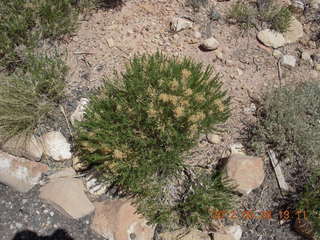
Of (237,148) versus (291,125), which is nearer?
(291,125)

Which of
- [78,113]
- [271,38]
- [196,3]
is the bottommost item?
[78,113]

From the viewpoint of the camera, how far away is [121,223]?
8.71 feet

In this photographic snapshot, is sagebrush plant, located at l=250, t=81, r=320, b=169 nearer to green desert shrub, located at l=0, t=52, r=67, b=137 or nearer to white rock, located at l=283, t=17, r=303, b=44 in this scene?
white rock, located at l=283, t=17, r=303, b=44

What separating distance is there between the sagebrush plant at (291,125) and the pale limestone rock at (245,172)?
8.4 inches

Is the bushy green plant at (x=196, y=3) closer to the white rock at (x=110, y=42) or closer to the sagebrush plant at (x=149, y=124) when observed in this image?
the white rock at (x=110, y=42)

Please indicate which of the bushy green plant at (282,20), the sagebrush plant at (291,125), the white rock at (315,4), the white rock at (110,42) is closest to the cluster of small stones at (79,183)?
the sagebrush plant at (291,125)

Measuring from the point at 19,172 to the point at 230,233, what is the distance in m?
2.12

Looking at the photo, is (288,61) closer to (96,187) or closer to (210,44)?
(210,44)

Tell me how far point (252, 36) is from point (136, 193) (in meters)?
2.44

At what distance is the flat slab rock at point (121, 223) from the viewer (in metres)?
2.66

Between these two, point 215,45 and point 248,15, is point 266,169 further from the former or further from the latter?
point 248,15

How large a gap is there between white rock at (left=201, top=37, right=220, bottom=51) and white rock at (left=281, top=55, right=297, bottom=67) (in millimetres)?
838

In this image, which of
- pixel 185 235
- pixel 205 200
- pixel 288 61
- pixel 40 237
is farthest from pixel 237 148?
pixel 40 237

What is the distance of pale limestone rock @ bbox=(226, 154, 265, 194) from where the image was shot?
276 centimetres
